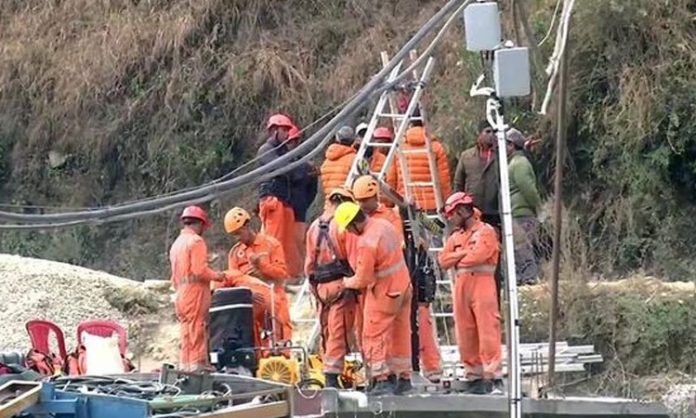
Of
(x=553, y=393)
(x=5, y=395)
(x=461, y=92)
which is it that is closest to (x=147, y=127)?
(x=461, y=92)

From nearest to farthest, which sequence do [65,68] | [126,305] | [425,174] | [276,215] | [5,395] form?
[5,395] → [425,174] → [276,215] → [126,305] → [65,68]

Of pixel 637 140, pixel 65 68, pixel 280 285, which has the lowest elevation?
pixel 280 285

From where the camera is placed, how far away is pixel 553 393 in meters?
15.5

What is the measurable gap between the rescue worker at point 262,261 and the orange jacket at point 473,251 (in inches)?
69.0

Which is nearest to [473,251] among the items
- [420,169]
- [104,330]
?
[420,169]

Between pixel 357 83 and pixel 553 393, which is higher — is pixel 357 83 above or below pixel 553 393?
above

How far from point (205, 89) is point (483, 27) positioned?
13266mm

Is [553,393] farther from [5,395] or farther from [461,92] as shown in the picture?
[461,92]

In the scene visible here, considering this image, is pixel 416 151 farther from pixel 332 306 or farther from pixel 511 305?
pixel 511 305

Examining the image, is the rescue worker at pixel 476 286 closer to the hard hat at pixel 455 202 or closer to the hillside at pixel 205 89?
the hard hat at pixel 455 202

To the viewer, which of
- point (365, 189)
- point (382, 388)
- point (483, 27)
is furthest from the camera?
point (365, 189)

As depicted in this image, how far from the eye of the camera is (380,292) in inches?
565

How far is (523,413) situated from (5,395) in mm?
4946

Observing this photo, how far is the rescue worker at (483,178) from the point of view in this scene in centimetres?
1609
